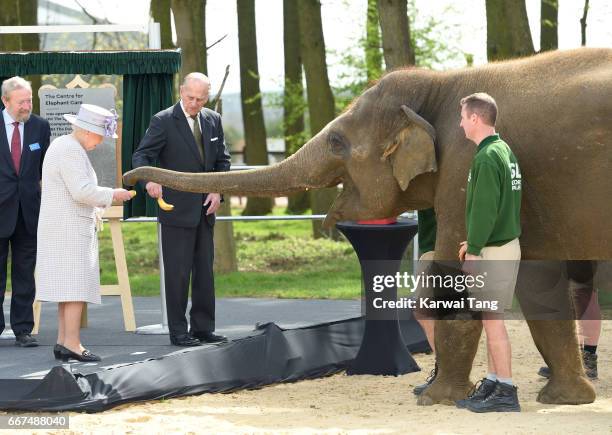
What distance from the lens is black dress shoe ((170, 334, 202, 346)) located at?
9.62m

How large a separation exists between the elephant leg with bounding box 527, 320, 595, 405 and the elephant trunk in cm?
176

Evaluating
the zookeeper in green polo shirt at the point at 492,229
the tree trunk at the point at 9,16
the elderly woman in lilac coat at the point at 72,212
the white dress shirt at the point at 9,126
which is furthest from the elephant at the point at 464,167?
the tree trunk at the point at 9,16

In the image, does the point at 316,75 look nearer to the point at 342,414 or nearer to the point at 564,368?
the point at 564,368

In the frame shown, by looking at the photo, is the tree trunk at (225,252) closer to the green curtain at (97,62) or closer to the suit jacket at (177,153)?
the green curtain at (97,62)

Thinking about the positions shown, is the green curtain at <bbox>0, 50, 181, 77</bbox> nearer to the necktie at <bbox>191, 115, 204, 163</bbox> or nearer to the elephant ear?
the necktie at <bbox>191, 115, 204, 163</bbox>

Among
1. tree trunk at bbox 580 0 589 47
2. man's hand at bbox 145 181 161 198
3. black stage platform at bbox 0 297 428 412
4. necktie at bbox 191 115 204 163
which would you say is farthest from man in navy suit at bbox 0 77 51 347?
tree trunk at bbox 580 0 589 47

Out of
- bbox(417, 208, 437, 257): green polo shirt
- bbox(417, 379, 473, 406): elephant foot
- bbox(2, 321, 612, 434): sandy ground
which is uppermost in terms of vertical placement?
bbox(417, 208, 437, 257): green polo shirt

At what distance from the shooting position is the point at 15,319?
9.90 m

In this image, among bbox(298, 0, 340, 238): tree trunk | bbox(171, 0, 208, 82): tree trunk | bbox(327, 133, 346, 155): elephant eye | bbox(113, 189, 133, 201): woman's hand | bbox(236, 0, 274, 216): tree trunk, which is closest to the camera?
bbox(327, 133, 346, 155): elephant eye

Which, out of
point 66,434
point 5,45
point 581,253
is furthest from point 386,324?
point 5,45

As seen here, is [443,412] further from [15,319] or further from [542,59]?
[15,319]

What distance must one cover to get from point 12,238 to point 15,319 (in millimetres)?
678

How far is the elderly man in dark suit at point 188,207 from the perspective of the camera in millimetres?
9570

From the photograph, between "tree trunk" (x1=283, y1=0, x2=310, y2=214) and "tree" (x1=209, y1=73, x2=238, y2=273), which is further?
"tree trunk" (x1=283, y1=0, x2=310, y2=214)
